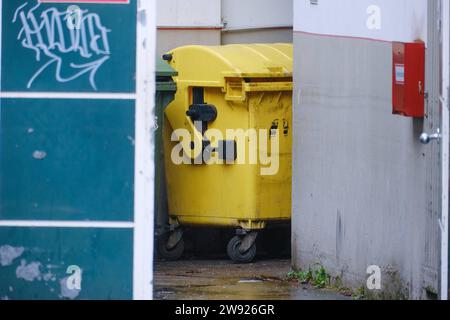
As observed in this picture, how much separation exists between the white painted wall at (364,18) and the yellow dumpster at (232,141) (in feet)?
2.75

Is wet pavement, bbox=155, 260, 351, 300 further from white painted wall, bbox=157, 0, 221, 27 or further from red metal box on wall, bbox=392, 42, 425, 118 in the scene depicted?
white painted wall, bbox=157, 0, 221, 27

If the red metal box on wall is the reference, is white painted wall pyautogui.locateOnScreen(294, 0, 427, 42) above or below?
above

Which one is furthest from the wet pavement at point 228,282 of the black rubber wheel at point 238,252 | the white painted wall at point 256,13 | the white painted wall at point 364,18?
the white painted wall at point 256,13

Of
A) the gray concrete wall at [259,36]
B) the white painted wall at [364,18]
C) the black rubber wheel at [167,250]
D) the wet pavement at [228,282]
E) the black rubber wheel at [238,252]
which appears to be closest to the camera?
the white painted wall at [364,18]

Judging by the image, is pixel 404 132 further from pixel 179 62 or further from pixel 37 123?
pixel 179 62

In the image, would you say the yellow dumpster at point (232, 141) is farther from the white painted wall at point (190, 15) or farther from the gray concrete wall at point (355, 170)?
the white painted wall at point (190, 15)

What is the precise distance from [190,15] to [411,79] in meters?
5.17

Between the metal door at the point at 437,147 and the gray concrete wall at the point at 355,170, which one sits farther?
the gray concrete wall at the point at 355,170

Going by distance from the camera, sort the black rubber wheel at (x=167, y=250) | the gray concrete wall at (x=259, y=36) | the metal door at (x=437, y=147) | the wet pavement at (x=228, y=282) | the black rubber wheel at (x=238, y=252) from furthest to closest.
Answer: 1. the gray concrete wall at (x=259, y=36)
2. the black rubber wheel at (x=167, y=250)
3. the black rubber wheel at (x=238, y=252)
4. the wet pavement at (x=228, y=282)
5. the metal door at (x=437, y=147)

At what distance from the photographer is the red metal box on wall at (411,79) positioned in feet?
24.4

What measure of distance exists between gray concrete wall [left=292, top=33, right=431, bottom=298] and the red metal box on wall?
0.14m

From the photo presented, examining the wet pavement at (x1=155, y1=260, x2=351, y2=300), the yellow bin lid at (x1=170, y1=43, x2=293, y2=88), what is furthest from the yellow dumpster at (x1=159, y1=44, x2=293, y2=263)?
the wet pavement at (x1=155, y1=260, x2=351, y2=300)

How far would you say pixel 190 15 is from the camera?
1234 cm

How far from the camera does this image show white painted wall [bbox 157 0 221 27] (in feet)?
40.5
